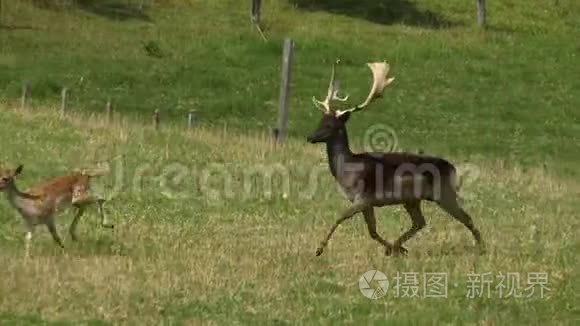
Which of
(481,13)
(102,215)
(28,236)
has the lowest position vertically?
(28,236)

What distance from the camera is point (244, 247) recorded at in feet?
44.9

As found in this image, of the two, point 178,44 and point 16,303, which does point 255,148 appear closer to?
point 16,303

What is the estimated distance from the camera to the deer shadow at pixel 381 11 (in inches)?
1923

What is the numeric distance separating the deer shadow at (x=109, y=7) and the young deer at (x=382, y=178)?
3121 centimetres

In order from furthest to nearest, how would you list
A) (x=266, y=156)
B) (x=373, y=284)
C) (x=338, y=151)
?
(x=266, y=156) → (x=338, y=151) → (x=373, y=284)

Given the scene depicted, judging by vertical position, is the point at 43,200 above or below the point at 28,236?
above

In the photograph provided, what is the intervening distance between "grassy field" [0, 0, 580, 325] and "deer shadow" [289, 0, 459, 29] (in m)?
0.17

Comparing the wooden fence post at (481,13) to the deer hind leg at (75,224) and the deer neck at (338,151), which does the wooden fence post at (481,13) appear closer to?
the deer neck at (338,151)

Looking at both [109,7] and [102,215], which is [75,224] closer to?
[102,215]

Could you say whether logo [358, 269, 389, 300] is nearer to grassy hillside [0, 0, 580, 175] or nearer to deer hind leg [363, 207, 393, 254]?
deer hind leg [363, 207, 393, 254]

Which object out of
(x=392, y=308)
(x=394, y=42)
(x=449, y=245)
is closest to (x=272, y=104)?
(x=394, y=42)

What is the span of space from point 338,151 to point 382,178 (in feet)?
1.96

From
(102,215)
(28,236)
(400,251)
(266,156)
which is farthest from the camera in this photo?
(266,156)

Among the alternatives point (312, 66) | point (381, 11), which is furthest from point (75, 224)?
point (381, 11)
